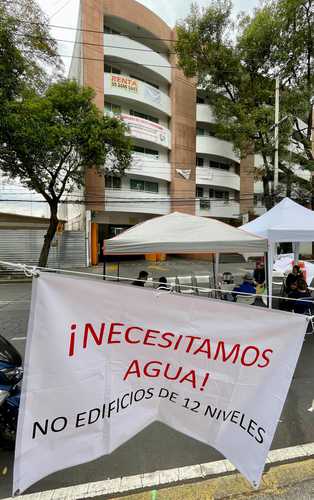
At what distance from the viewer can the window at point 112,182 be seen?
71.5ft

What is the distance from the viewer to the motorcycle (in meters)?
2.37

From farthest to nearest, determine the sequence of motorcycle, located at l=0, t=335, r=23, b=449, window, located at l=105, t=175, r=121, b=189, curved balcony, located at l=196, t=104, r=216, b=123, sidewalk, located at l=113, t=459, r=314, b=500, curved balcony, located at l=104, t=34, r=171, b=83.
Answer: curved balcony, located at l=196, t=104, r=216, b=123 < window, located at l=105, t=175, r=121, b=189 < curved balcony, located at l=104, t=34, r=171, b=83 < motorcycle, located at l=0, t=335, r=23, b=449 < sidewalk, located at l=113, t=459, r=314, b=500

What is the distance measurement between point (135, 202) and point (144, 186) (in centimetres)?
222

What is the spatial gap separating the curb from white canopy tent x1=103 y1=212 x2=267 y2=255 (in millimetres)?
3654

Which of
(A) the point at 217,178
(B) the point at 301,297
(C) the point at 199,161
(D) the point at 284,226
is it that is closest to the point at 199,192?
(A) the point at 217,178

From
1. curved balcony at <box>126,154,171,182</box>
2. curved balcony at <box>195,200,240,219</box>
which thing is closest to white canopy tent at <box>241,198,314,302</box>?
curved balcony at <box>126,154,171,182</box>

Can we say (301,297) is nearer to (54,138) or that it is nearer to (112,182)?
(54,138)

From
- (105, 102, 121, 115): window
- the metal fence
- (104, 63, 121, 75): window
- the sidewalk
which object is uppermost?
(104, 63, 121, 75): window

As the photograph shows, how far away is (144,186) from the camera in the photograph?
78.5 ft

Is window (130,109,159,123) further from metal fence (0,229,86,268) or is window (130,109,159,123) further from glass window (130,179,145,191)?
metal fence (0,229,86,268)

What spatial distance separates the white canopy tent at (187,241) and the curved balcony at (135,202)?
51.0 ft

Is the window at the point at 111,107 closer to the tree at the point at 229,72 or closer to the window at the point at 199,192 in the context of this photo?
the tree at the point at 229,72

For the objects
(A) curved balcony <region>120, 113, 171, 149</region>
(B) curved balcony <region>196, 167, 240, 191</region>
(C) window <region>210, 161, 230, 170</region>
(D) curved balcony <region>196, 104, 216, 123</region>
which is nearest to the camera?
(A) curved balcony <region>120, 113, 171, 149</region>

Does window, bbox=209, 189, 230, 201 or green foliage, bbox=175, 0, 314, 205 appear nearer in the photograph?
green foliage, bbox=175, 0, 314, 205
